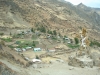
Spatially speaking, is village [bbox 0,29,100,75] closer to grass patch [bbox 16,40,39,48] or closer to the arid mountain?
grass patch [bbox 16,40,39,48]

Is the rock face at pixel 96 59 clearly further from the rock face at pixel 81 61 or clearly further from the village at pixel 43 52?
the rock face at pixel 81 61

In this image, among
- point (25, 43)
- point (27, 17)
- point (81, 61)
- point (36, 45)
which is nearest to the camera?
point (81, 61)

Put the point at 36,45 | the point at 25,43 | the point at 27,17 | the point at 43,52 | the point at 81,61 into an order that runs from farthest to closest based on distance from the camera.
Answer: the point at 27,17
the point at 25,43
the point at 36,45
the point at 43,52
the point at 81,61

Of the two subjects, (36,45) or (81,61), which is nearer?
(81,61)

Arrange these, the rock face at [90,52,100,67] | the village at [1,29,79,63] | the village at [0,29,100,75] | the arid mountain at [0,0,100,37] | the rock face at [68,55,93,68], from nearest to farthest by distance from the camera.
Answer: the village at [0,29,100,75]
the rock face at [68,55,93,68]
the rock face at [90,52,100,67]
the village at [1,29,79,63]
the arid mountain at [0,0,100,37]

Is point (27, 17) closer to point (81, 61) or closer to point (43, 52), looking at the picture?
point (43, 52)

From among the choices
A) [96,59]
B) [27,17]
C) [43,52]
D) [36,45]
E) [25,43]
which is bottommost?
[43,52]

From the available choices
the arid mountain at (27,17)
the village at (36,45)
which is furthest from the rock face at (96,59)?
the arid mountain at (27,17)

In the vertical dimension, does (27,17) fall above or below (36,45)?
above

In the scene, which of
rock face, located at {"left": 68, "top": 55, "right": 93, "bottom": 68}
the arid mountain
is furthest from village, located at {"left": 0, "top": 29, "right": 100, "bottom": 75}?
the arid mountain

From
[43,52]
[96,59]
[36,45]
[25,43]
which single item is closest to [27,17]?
[25,43]
